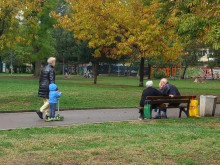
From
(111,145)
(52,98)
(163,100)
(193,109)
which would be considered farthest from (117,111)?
(111,145)

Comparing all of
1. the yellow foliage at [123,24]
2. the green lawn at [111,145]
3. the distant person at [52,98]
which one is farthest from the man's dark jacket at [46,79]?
the yellow foliage at [123,24]

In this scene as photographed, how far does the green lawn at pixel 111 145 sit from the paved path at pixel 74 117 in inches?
47.9

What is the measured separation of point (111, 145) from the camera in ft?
25.8

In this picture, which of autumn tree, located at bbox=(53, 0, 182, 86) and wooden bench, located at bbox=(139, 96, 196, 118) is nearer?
wooden bench, located at bbox=(139, 96, 196, 118)

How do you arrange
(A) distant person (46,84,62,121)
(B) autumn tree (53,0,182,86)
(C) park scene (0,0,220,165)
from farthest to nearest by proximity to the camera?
1. (B) autumn tree (53,0,182,86)
2. (A) distant person (46,84,62,121)
3. (C) park scene (0,0,220,165)

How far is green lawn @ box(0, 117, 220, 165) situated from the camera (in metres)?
6.73

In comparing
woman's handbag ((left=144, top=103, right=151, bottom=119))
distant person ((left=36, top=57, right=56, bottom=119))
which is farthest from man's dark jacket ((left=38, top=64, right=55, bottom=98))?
woman's handbag ((left=144, top=103, right=151, bottom=119))

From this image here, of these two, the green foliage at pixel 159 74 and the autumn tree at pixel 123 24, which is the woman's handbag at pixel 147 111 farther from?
the green foliage at pixel 159 74

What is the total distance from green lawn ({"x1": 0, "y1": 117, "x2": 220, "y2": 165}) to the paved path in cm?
122

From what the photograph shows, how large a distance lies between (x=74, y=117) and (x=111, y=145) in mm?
5335

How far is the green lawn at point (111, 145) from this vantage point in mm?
6727

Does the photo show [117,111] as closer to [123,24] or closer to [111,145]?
[111,145]

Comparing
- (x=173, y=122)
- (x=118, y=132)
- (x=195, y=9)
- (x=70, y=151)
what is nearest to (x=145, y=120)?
(x=173, y=122)

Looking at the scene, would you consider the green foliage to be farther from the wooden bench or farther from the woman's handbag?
the woman's handbag
